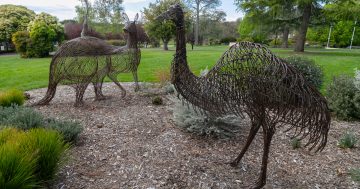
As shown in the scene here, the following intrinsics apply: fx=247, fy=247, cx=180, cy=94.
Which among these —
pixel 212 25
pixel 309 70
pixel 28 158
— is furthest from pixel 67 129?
pixel 212 25

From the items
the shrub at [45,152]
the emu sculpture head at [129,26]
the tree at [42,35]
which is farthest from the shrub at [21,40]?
the shrub at [45,152]

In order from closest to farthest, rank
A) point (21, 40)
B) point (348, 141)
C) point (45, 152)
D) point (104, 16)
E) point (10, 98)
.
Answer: point (45, 152)
point (348, 141)
point (10, 98)
point (21, 40)
point (104, 16)

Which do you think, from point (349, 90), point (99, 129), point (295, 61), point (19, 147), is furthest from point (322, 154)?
point (19, 147)

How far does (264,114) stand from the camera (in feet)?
7.84

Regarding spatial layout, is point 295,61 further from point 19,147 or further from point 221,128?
point 19,147

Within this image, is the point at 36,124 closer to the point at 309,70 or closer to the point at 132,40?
the point at 132,40

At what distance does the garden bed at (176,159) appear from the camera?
2.79m

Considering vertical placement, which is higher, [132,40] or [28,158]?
[132,40]

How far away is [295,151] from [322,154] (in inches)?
14.4

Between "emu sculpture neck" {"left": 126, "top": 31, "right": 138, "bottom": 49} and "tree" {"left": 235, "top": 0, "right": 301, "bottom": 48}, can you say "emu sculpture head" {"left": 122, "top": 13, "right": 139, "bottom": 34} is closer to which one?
"emu sculpture neck" {"left": 126, "top": 31, "right": 138, "bottom": 49}

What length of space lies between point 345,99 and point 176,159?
3678 millimetres

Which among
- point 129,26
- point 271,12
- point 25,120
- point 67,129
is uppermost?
point 271,12

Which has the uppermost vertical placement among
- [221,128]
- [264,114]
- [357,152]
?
[264,114]

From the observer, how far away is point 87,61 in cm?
472
